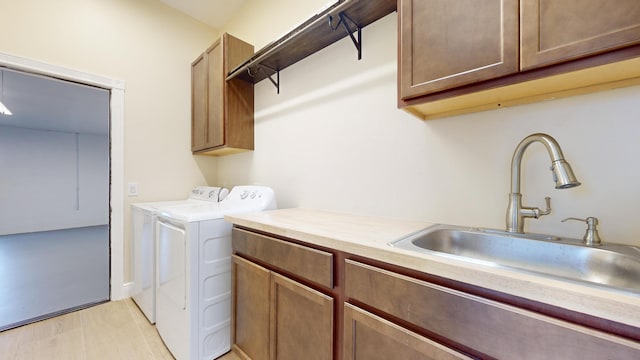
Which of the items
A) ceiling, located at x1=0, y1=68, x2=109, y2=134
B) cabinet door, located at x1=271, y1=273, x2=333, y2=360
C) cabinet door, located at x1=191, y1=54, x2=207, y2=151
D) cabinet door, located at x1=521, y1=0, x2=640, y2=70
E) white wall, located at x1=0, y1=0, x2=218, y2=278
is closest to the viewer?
cabinet door, located at x1=521, y1=0, x2=640, y2=70

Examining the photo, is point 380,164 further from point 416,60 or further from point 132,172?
point 132,172

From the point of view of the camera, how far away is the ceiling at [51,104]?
3.00 metres

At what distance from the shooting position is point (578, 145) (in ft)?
2.97

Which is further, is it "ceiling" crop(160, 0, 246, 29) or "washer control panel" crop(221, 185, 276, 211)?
"ceiling" crop(160, 0, 246, 29)

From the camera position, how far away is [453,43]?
0.89 meters

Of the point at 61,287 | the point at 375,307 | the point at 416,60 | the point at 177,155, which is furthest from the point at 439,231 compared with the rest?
the point at 61,287

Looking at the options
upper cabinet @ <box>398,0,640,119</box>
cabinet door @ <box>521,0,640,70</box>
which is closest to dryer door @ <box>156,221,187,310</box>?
upper cabinet @ <box>398,0,640,119</box>

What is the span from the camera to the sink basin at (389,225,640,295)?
723mm

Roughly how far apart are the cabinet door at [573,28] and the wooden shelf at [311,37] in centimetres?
76

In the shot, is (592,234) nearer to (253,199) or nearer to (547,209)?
(547,209)

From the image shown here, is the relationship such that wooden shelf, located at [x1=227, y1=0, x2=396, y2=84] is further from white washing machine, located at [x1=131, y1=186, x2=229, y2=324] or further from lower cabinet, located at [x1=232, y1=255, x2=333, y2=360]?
lower cabinet, located at [x1=232, y1=255, x2=333, y2=360]

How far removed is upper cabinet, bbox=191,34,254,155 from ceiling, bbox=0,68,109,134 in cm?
87

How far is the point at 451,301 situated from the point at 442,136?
2.72 ft

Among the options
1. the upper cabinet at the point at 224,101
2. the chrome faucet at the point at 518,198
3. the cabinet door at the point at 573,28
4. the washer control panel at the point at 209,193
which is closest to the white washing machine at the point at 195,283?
the washer control panel at the point at 209,193
